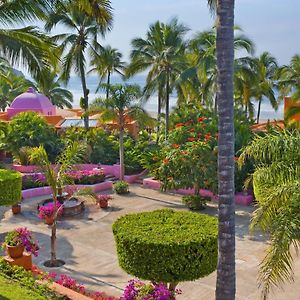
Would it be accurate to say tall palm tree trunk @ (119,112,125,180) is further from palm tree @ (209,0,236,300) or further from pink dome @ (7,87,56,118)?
palm tree @ (209,0,236,300)

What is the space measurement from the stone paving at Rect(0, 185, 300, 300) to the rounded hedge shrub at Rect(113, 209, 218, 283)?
298 cm

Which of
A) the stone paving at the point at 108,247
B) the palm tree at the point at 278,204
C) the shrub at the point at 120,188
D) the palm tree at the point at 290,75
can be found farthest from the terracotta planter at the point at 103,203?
the palm tree at the point at 290,75

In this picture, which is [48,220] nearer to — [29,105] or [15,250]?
[15,250]

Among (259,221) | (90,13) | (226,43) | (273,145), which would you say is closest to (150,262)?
(259,221)

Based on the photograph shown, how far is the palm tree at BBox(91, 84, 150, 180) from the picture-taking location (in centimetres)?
2123

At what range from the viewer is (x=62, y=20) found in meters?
25.4

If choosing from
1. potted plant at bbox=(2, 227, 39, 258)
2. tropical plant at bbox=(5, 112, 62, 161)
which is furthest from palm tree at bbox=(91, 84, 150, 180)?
potted plant at bbox=(2, 227, 39, 258)

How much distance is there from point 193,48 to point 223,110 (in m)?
21.0

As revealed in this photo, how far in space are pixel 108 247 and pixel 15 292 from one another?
636 centimetres

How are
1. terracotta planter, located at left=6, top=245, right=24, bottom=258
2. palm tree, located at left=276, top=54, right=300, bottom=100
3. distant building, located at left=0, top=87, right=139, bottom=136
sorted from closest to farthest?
terracotta planter, located at left=6, top=245, right=24, bottom=258 → palm tree, located at left=276, top=54, right=300, bottom=100 → distant building, located at left=0, top=87, right=139, bottom=136

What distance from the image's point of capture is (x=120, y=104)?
2134cm

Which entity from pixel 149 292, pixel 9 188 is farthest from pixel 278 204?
pixel 9 188

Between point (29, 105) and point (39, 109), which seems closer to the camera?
point (29, 105)

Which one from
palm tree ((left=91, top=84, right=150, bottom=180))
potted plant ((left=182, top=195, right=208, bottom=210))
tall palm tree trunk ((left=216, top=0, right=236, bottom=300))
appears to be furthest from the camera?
palm tree ((left=91, top=84, right=150, bottom=180))
